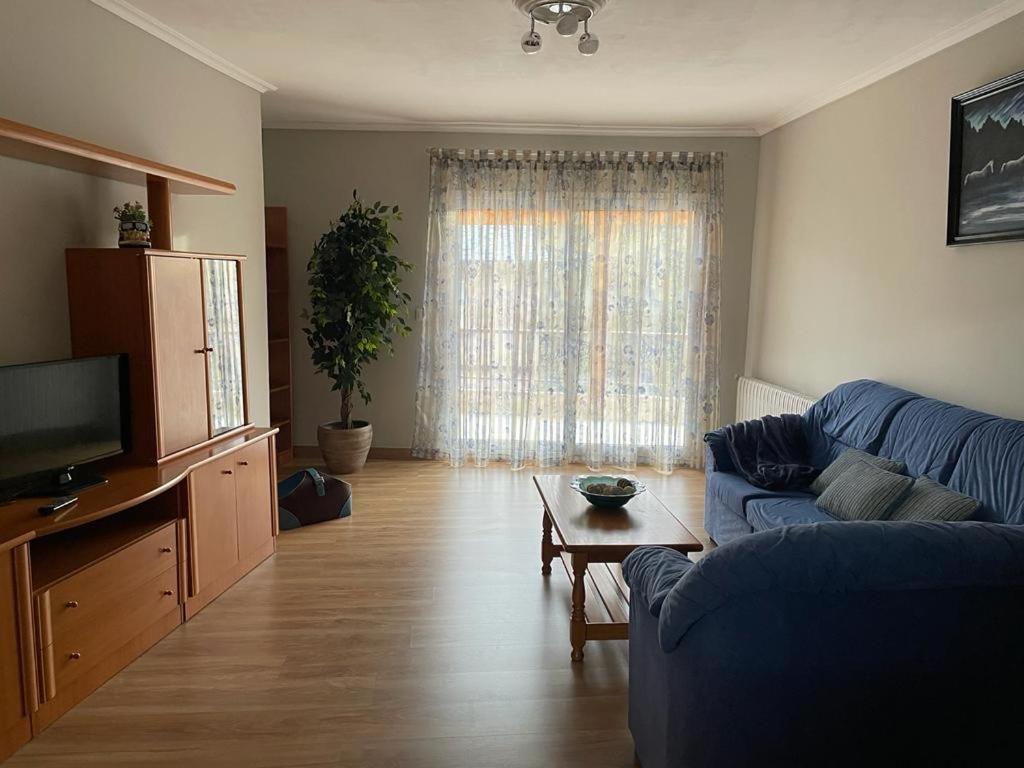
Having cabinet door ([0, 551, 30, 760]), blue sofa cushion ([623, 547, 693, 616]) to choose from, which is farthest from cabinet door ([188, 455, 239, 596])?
blue sofa cushion ([623, 547, 693, 616])

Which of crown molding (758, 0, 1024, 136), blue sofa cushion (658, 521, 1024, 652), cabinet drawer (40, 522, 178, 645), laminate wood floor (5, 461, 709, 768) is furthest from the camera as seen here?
crown molding (758, 0, 1024, 136)

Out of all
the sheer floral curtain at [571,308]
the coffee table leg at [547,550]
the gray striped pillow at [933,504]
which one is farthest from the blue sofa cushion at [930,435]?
the sheer floral curtain at [571,308]

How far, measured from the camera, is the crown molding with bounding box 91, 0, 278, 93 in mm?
3396

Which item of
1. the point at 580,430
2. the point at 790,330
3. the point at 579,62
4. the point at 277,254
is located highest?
the point at 579,62

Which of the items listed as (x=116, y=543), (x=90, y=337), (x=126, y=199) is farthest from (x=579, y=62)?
(x=116, y=543)

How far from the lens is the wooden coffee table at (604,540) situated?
2965mm

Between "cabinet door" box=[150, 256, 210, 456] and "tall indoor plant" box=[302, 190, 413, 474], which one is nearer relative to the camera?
"cabinet door" box=[150, 256, 210, 456]

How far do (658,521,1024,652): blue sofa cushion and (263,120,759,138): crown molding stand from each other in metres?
4.72

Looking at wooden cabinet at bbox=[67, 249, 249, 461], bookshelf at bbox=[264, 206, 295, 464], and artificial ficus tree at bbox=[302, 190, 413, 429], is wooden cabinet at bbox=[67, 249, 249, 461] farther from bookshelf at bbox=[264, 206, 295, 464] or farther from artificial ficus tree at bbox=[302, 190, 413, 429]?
bookshelf at bbox=[264, 206, 295, 464]

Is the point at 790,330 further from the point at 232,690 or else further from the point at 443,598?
the point at 232,690

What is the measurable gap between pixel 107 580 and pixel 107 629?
0.18m

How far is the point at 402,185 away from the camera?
19.9ft

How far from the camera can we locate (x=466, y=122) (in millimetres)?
5883

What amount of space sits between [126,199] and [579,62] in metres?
2.45
